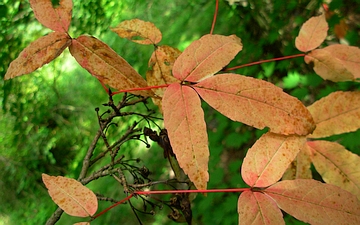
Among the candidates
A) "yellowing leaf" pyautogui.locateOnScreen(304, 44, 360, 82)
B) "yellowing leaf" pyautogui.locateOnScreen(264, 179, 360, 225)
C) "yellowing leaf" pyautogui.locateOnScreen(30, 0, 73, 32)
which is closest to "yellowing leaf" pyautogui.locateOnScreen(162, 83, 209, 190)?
"yellowing leaf" pyautogui.locateOnScreen(264, 179, 360, 225)

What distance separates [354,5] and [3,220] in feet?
10.2

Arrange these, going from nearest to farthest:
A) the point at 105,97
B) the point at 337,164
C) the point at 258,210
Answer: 1. the point at 258,210
2. the point at 337,164
3. the point at 105,97

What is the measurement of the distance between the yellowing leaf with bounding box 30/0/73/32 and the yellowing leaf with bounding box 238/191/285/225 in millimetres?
404

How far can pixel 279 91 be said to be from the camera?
0.45 m

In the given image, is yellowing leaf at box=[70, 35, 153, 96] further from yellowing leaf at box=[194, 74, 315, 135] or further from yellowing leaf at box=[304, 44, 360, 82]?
yellowing leaf at box=[304, 44, 360, 82]

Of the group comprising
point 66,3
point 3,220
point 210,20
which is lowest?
point 3,220

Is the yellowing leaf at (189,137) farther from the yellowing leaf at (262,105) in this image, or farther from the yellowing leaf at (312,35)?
the yellowing leaf at (312,35)

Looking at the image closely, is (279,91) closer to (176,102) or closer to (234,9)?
(176,102)

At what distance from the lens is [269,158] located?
472 millimetres

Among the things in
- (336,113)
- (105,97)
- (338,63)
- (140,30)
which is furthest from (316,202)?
(105,97)

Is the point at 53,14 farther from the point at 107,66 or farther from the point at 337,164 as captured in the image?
the point at 337,164

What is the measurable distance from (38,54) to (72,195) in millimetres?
230

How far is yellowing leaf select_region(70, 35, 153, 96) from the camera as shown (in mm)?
458

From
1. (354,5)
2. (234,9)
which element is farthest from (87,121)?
(354,5)
